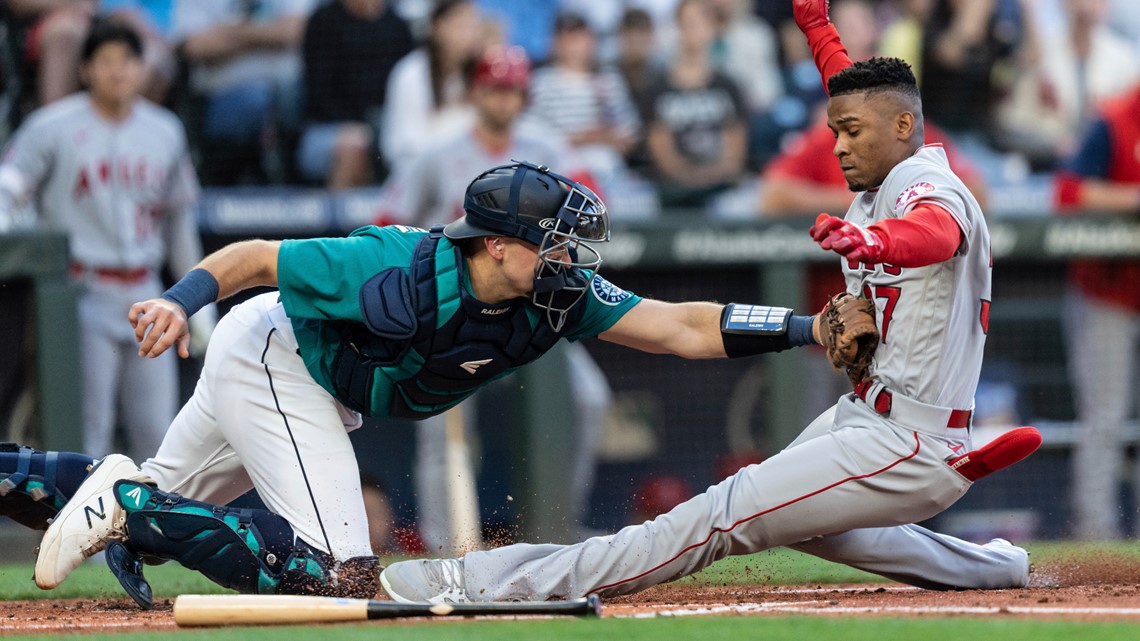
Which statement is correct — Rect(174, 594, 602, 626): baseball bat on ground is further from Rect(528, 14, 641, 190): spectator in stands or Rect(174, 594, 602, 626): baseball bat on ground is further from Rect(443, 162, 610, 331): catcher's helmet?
Rect(528, 14, 641, 190): spectator in stands

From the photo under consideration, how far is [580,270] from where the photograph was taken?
4.14 metres

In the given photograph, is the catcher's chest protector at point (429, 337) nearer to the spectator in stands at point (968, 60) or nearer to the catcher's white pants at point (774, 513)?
the catcher's white pants at point (774, 513)

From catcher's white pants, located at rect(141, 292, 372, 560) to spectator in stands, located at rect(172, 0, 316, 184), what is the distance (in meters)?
3.75

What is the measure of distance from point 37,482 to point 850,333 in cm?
233

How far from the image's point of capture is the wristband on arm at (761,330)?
409 centimetres

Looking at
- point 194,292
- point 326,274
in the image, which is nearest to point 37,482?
point 194,292

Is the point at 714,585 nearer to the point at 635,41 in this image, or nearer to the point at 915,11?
the point at 635,41

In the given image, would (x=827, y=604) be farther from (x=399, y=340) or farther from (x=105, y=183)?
(x=105, y=183)

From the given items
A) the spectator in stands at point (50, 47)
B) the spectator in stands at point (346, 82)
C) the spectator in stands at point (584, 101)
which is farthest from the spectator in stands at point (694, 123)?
the spectator in stands at point (50, 47)

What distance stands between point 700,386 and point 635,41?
215 cm

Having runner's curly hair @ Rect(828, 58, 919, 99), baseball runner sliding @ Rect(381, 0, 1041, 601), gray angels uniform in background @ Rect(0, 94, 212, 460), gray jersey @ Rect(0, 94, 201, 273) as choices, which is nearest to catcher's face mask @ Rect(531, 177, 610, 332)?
baseball runner sliding @ Rect(381, 0, 1041, 601)

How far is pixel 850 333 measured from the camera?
3.83 metres

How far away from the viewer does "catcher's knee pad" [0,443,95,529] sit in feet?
13.7

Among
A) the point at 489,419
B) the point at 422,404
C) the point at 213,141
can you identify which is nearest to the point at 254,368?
the point at 422,404
